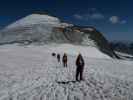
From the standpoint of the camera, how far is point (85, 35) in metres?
110

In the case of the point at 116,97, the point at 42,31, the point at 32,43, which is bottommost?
the point at 116,97

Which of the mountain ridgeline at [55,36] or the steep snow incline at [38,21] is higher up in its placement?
the steep snow incline at [38,21]

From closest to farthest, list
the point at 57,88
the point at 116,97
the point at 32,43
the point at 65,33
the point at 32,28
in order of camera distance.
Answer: the point at 116,97, the point at 57,88, the point at 32,43, the point at 65,33, the point at 32,28

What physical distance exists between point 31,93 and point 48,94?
0.92 meters

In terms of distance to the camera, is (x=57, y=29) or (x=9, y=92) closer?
(x=9, y=92)

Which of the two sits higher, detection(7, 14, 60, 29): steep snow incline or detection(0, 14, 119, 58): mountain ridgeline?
detection(7, 14, 60, 29): steep snow incline

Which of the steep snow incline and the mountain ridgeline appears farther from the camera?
the steep snow incline

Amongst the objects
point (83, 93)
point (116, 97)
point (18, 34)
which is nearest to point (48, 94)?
point (83, 93)

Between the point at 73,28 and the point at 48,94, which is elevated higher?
the point at 73,28

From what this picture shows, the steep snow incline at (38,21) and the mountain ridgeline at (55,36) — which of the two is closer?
the mountain ridgeline at (55,36)

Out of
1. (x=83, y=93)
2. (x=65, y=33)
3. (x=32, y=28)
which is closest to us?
(x=83, y=93)

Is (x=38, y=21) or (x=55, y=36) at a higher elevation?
(x=38, y=21)

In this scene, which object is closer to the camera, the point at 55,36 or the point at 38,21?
the point at 55,36

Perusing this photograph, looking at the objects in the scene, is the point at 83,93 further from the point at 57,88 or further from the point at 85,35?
the point at 85,35
